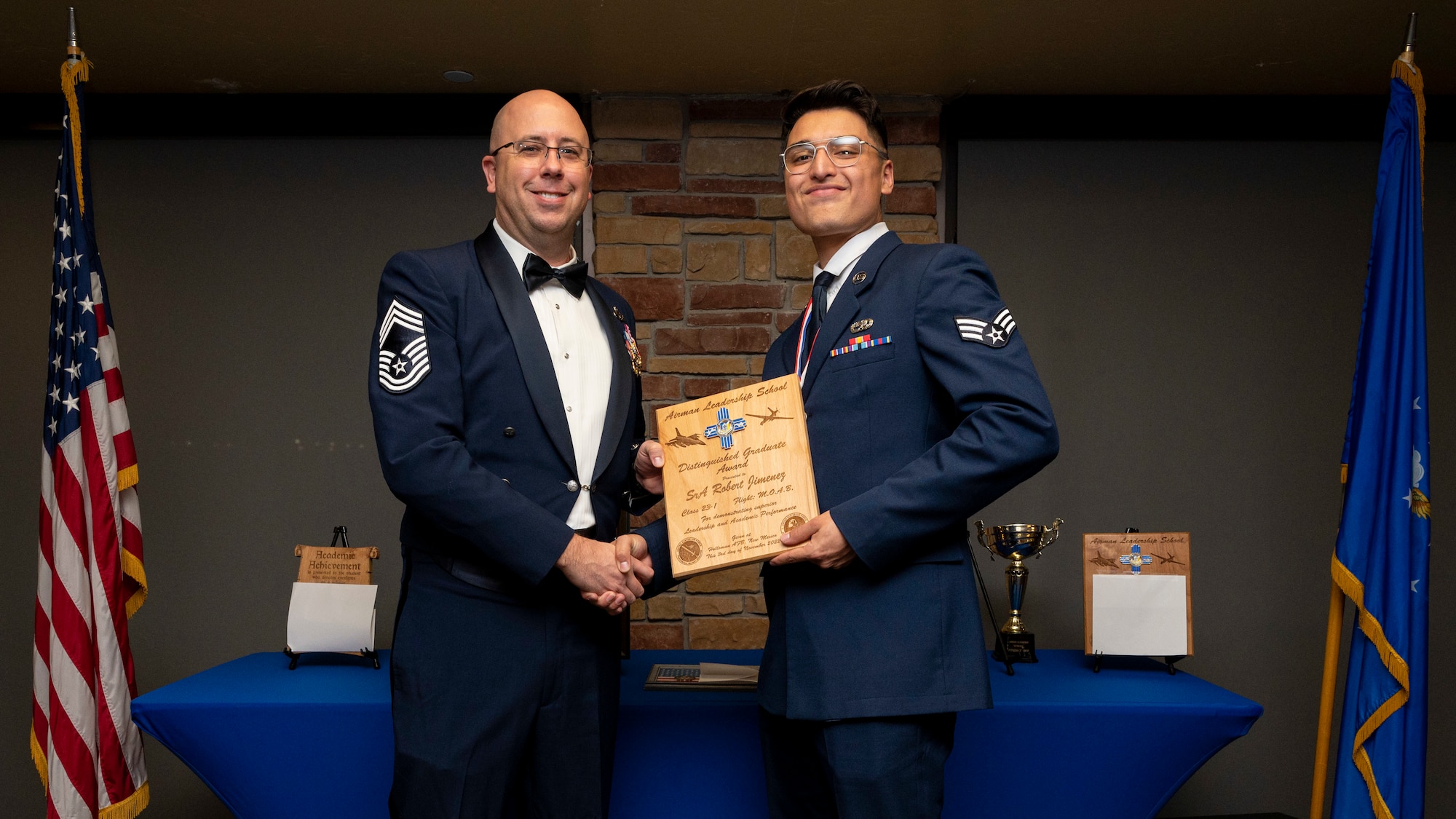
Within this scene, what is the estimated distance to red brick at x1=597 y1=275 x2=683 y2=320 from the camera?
3.06 meters

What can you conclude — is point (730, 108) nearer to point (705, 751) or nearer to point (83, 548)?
point (705, 751)

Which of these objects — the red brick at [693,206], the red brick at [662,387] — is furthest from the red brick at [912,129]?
the red brick at [662,387]

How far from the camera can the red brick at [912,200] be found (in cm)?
314

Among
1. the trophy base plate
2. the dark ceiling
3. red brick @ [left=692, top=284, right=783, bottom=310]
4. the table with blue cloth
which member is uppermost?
the dark ceiling

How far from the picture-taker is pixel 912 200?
10.3 feet

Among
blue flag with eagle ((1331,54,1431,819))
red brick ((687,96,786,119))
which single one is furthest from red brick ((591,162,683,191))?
blue flag with eagle ((1331,54,1431,819))

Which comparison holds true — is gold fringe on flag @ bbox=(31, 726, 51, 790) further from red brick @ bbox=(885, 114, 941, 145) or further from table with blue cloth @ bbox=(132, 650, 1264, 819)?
red brick @ bbox=(885, 114, 941, 145)

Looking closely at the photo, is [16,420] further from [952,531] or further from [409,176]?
[952,531]

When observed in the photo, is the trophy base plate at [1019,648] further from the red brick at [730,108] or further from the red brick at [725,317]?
the red brick at [730,108]

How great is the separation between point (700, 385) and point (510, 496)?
165cm

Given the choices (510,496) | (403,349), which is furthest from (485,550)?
(403,349)

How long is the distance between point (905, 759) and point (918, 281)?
782 mm

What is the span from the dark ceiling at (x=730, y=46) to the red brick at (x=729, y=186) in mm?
303

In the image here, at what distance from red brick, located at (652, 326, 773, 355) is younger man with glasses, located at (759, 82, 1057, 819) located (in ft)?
4.66
